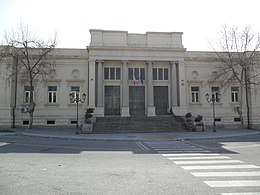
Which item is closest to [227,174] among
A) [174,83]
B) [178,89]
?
[178,89]

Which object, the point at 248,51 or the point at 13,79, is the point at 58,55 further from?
the point at 248,51

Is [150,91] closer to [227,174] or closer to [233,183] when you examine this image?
[227,174]

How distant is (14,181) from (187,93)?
29.8 metres

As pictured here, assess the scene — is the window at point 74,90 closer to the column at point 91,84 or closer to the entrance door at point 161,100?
the column at point 91,84

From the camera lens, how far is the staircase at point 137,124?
1072 inches

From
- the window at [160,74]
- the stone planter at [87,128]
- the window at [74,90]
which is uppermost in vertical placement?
the window at [160,74]

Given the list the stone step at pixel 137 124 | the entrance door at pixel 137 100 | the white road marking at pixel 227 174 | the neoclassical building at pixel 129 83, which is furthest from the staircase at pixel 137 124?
the white road marking at pixel 227 174

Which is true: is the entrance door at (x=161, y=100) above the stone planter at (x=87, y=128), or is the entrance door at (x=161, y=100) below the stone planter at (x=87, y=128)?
above

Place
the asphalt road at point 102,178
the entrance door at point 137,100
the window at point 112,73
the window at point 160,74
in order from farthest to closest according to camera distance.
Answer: the window at point 160,74 → the window at point 112,73 → the entrance door at point 137,100 → the asphalt road at point 102,178

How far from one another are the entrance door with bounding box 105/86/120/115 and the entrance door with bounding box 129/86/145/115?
1.82 meters

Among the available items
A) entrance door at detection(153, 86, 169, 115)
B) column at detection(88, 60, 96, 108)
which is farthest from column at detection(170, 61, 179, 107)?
column at detection(88, 60, 96, 108)

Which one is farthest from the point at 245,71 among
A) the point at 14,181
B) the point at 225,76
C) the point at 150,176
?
the point at 14,181

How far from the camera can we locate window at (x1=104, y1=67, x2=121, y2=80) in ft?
110

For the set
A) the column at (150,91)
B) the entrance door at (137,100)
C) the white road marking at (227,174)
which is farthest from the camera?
the entrance door at (137,100)
